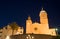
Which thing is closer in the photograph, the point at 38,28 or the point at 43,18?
the point at 38,28

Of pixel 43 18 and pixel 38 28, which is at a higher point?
pixel 43 18

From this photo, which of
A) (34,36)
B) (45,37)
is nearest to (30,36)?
(34,36)

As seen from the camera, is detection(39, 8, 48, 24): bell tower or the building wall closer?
the building wall

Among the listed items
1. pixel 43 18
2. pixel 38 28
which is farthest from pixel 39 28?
pixel 43 18

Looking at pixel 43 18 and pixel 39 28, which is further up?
pixel 43 18

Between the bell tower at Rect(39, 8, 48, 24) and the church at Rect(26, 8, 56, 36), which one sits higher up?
the bell tower at Rect(39, 8, 48, 24)

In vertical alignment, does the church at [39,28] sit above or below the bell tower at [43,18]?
below

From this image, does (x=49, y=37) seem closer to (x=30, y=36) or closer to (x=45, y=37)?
(x=45, y=37)

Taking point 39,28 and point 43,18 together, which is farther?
point 43,18

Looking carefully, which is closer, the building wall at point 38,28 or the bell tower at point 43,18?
the building wall at point 38,28

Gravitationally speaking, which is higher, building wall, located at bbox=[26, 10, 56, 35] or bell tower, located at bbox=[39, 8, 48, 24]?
bell tower, located at bbox=[39, 8, 48, 24]

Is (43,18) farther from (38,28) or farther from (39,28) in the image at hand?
(38,28)

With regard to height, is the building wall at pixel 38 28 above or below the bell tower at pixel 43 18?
below

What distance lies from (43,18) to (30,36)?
28.6 meters
